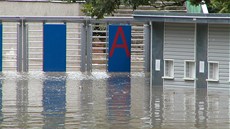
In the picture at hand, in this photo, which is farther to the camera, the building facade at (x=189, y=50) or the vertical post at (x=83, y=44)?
the vertical post at (x=83, y=44)

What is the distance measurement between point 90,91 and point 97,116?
224 inches

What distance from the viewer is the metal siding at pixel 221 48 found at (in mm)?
22172

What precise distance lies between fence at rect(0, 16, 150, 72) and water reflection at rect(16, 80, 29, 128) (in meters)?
4.25

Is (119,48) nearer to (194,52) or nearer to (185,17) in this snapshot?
(194,52)

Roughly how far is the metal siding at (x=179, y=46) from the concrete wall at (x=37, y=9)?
11.8 m

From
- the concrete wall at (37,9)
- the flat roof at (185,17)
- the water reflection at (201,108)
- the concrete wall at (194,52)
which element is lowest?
the water reflection at (201,108)

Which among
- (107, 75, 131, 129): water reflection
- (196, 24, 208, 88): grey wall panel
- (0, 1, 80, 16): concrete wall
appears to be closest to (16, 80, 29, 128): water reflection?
(107, 75, 131, 129): water reflection

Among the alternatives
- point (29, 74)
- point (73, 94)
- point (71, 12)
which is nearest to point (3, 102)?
point (73, 94)

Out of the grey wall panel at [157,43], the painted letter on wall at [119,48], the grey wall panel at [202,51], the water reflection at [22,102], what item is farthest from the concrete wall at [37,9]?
the grey wall panel at [202,51]

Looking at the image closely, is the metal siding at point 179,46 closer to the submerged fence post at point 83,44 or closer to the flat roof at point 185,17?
the flat roof at point 185,17

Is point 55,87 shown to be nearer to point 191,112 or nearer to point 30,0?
point 191,112

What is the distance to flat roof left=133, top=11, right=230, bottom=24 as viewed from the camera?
842 inches

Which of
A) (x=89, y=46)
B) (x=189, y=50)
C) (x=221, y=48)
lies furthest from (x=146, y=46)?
(x=221, y=48)

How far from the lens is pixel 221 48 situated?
2223cm
